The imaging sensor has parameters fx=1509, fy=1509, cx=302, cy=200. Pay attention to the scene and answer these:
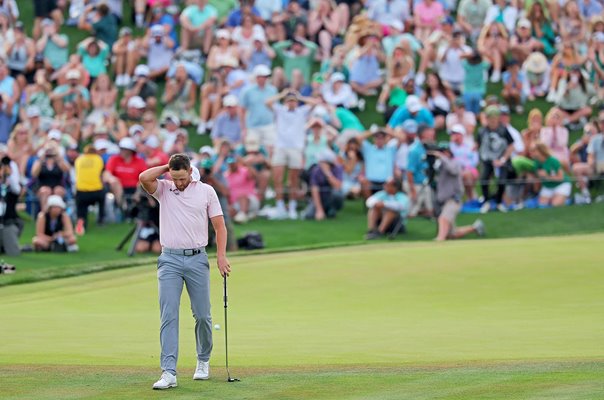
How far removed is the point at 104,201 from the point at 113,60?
6.09 m

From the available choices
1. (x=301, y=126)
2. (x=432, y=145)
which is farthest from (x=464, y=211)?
(x=301, y=126)

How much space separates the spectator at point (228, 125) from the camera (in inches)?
1115

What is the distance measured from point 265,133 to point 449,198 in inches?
192

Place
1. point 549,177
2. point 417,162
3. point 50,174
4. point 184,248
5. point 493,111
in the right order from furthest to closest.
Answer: point 493,111, point 549,177, point 417,162, point 50,174, point 184,248

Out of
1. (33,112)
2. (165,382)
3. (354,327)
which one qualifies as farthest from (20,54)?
(165,382)

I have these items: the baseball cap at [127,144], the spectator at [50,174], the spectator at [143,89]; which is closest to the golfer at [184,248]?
the spectator at [50,174]

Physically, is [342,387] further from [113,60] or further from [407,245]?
[113,60]

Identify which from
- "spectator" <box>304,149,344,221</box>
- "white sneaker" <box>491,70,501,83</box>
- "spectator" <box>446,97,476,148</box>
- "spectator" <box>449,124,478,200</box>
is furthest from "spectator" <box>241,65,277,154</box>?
"white sneaker" <box>491,70,501,83</box>

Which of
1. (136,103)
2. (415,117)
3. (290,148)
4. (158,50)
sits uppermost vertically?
(158,50)

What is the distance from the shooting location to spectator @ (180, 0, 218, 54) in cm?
3138

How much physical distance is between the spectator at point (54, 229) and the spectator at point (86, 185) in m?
1.52

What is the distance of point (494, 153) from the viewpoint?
27.0m

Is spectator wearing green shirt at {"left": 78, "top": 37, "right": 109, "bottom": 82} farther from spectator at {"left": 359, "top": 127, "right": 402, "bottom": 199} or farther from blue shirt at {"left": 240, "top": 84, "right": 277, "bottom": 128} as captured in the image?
spectator at {"left": 359, "top": 127, "right": 402, "bottom": 199}

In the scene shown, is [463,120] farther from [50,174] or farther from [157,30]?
[50,174]
